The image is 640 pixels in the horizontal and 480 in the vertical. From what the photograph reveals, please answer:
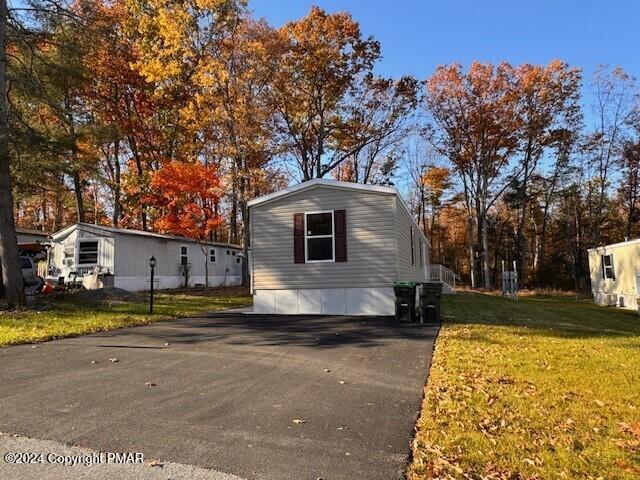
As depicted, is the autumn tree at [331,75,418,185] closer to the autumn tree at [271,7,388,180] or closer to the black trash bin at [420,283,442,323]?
the autumn tree at [271,7,388,180]

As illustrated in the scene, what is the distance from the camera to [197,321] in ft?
34.3

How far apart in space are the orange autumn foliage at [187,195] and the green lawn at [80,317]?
8611mm

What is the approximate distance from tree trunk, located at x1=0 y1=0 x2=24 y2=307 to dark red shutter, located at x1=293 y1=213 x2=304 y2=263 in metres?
7.25

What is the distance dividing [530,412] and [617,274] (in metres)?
18.4

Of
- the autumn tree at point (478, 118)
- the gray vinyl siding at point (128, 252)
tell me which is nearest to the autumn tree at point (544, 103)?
the autumn tree at point (478, 118)

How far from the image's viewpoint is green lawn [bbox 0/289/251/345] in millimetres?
8445

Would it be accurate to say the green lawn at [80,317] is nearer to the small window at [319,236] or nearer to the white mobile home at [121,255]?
the small window at [319,236]

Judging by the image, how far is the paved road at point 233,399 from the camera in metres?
3.19

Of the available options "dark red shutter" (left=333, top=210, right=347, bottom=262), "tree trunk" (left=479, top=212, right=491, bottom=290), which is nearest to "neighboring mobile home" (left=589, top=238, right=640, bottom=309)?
"tree trunk" (left=479, top=212, right=491, bottom=290)

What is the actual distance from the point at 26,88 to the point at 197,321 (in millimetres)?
8649

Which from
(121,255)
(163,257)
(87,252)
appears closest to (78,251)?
(87,252)

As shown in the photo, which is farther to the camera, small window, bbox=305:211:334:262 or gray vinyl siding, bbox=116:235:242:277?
gray vinyl siding, bbox=116:235:242:277

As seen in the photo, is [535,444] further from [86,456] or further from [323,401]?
[86,456]

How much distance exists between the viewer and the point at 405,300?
10156mm
